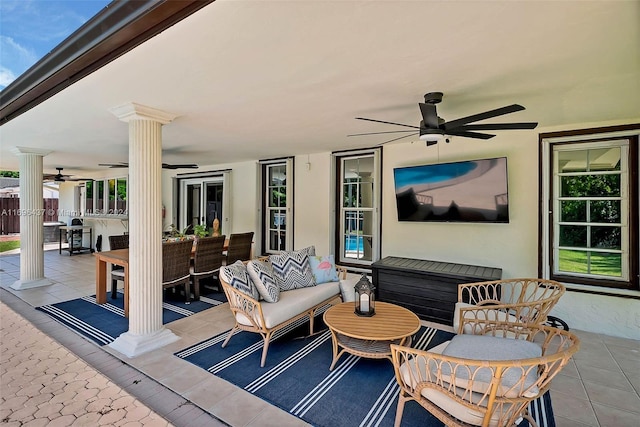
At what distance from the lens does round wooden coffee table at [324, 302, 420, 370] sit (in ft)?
8.30

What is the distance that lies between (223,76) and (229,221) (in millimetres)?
5172

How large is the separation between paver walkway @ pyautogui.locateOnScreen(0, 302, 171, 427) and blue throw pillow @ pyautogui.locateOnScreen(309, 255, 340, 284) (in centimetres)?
235

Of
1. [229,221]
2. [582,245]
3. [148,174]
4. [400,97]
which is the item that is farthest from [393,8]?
[229,221]

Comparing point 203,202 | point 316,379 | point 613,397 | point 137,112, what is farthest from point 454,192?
point 203,202

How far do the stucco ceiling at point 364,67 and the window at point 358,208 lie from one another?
4.79 feet

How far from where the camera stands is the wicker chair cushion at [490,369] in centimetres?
159

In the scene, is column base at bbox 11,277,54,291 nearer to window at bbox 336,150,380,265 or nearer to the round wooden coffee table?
window at bbox 336,150,380,265

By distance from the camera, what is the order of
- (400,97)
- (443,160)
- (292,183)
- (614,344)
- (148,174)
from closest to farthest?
(400,97)
(148,174)
(614,344)
(443,160)
(292,183)

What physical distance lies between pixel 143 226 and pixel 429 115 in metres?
2.94

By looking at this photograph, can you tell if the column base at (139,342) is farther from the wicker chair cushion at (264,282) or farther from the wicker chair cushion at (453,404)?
the wicker chair cushion at (453,404)

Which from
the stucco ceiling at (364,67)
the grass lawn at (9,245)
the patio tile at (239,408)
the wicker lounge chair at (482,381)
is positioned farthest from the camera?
the grass lawn at (9,245)

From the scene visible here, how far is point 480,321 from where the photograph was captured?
262 centimetres

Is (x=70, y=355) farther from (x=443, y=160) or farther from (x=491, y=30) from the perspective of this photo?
(x=443, y=160)

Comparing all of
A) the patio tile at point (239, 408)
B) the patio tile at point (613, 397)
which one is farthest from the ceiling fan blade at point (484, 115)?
the patio tile at point (239, 408)
